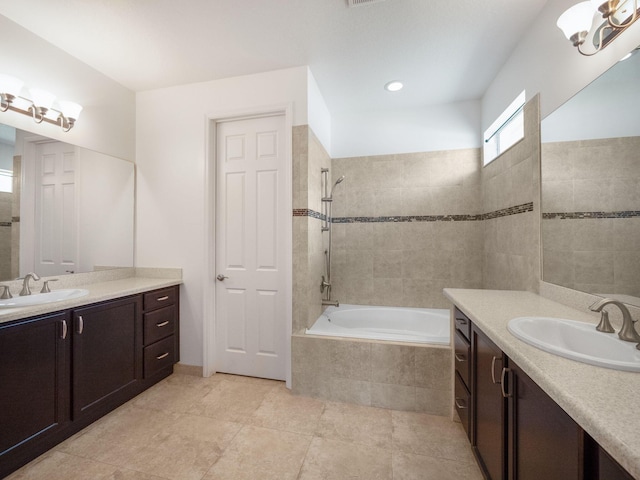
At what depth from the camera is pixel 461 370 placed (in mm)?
1651

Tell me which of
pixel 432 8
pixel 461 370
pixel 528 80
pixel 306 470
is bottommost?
pixel 306 470

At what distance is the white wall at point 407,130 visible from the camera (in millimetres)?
2883

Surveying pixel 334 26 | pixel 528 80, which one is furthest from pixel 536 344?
pixel 334 26

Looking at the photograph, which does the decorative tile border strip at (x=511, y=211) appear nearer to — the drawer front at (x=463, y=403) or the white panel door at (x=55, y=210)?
the drawer front at (x=463, y=403)

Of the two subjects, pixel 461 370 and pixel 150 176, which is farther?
pixel 150 176

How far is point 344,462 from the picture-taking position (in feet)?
5.00

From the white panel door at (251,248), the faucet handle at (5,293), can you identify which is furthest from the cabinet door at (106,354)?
the white panel door at (251,248)

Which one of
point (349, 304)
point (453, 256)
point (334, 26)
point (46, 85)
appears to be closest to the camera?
point (334, 26)

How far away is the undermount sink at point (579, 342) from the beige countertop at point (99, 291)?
2342mm

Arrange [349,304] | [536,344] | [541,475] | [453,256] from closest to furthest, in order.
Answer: [541,475] → [536,344] → [453,256] → [349,304]

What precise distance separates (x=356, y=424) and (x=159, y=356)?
1727 mm

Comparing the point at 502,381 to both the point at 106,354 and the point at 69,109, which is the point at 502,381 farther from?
the point at 69,109

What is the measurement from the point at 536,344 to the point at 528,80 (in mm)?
1916

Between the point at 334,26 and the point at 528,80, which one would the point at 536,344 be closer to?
the point at 528,80
